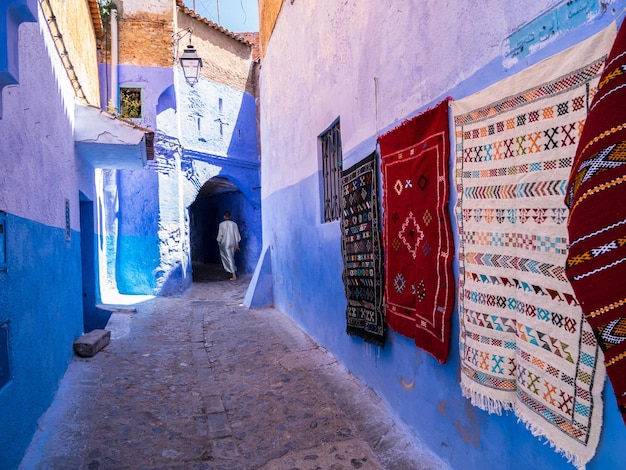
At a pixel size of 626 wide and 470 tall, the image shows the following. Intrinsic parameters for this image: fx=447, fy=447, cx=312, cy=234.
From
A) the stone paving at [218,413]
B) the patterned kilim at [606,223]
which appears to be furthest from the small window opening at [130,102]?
the patterned kilim at [606,223]

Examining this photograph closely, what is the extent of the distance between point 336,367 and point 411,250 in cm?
212

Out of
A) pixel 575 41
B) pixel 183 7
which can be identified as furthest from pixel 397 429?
pixel 183 7

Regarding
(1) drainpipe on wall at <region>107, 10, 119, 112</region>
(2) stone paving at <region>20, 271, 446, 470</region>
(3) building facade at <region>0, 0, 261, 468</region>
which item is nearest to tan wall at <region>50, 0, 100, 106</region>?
(3) building facade at <region>0, 0, 261, 468</region>

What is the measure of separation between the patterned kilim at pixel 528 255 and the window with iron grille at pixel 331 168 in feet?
8.25

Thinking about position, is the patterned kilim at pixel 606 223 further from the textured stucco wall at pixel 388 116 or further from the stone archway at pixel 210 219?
the stone archway at pixel 210 219

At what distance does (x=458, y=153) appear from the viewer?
2.30 metres

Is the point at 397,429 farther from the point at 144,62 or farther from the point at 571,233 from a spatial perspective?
the point at 144,62

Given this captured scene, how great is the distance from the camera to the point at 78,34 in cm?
675

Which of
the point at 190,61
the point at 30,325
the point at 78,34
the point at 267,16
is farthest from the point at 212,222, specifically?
the point at 30,325

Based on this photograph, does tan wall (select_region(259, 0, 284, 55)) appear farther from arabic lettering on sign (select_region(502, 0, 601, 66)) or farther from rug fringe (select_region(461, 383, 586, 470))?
rug fringe (select_region(461, 383, 586, 470))

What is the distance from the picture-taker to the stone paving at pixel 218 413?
2919mm

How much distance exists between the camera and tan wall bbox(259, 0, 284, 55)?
7.40 m

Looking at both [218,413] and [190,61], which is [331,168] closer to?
[218,413]

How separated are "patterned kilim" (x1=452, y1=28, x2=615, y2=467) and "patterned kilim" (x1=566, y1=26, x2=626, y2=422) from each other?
1.39 ft
